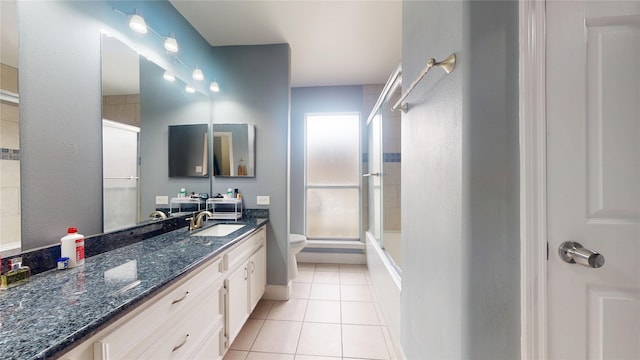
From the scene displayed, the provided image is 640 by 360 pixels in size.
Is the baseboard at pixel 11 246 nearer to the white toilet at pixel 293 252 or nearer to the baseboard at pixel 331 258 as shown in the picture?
the white toilet at pixel 293 252

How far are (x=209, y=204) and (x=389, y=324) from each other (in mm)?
1966

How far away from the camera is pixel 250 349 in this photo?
1.73 metres

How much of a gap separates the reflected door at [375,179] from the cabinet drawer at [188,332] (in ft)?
5.94

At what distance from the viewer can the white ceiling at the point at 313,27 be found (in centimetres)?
193

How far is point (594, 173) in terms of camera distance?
76 cm

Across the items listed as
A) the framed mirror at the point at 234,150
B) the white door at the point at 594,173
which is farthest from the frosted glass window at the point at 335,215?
the white door at the point at 594,173

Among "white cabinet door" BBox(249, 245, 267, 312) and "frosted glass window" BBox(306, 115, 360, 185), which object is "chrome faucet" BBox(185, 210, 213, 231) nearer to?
"white cabinet door" BBox(249, 245, 267, 312)

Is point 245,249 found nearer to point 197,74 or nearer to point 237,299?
→ point 237,299

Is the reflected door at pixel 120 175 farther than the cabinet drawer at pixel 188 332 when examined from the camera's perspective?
Yes

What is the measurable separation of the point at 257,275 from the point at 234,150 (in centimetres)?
127

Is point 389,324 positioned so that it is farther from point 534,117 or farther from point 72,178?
point 72,178

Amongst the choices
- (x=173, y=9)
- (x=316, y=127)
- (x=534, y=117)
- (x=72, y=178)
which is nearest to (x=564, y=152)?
(x=534, y=117)

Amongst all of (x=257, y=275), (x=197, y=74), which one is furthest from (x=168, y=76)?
(x=257, y=275)

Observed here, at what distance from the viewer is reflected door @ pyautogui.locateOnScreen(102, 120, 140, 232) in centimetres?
135
